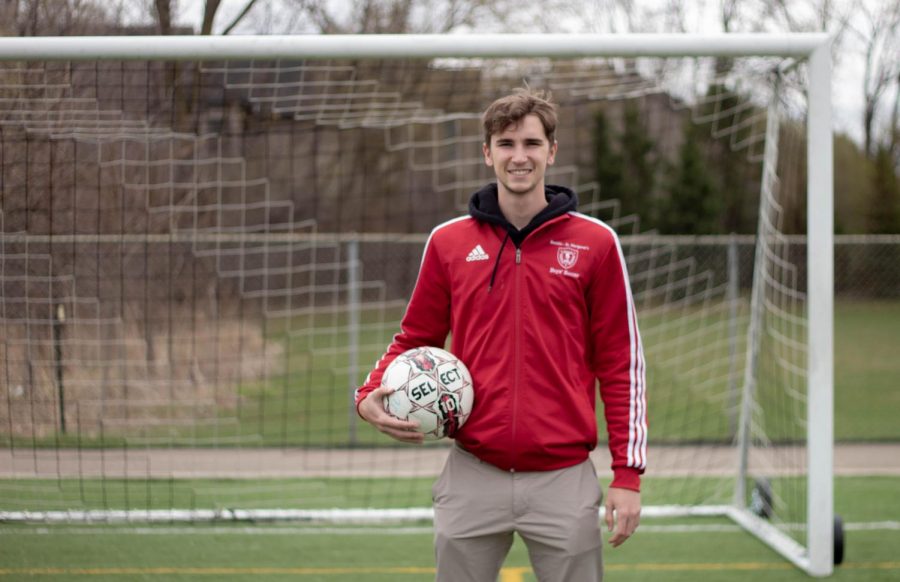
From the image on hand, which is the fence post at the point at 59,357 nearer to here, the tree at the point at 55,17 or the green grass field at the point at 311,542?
the green grass field at the point at 311,542

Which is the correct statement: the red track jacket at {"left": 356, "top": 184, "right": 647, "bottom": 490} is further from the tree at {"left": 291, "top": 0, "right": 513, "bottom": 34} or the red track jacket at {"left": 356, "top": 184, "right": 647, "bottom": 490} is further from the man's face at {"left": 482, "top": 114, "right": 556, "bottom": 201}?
the tree at {"left": 291, "top": 0, "right": 513, "bottom": 34}

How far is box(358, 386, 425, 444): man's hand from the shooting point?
2.84m

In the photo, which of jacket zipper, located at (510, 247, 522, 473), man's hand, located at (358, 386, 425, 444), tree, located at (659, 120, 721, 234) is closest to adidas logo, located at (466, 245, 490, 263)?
jacket zipper, located at (510, 247, 522, 473)

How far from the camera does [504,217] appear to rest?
296 centimetres

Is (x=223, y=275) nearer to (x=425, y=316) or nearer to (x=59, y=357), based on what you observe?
(x=59, y=357)

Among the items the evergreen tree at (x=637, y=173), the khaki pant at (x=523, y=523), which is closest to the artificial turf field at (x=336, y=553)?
the khaki pant at (x=523, y=523)

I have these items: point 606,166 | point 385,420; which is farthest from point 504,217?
point 606,166

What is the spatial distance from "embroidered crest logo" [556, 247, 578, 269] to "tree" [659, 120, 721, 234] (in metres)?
11.8

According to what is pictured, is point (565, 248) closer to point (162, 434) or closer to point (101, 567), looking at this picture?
point (101, 567)

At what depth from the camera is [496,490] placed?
2.85 m

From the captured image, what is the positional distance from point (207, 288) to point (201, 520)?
203cm

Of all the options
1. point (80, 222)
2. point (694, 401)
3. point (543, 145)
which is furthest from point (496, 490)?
point (694, 401)

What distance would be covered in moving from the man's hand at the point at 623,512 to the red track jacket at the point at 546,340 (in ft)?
0.10

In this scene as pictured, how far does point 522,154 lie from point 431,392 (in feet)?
2.43
